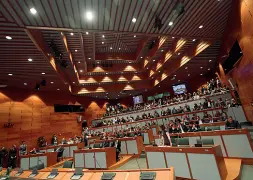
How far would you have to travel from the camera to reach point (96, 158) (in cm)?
646

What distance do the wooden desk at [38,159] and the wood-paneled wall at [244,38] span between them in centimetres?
1040

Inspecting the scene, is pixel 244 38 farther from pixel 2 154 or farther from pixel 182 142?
pixel 2 154

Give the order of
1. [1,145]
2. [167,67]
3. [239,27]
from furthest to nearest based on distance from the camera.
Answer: [167,67] < [1,145] < [239,27]

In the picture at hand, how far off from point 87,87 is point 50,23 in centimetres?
1101

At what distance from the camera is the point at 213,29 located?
7312mm

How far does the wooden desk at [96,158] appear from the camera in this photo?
6.23 meters

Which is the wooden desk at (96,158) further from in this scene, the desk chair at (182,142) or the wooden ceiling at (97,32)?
the wooden ceiling at (97,32)

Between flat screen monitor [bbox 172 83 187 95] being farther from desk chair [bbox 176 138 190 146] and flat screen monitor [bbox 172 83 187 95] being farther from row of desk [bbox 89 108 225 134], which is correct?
desk chair [bbox 176 138 190 146]

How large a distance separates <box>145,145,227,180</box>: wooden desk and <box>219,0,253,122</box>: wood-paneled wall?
14.9ft

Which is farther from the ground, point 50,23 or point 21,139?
point 50,23

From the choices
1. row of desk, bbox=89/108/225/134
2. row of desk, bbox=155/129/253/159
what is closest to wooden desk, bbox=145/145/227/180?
row of desk, bbox=155/129/253/159

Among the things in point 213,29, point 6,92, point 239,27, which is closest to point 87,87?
point 6,92

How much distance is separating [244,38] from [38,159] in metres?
11.4

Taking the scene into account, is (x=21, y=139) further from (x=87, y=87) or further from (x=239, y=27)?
(x=239, y=27)
